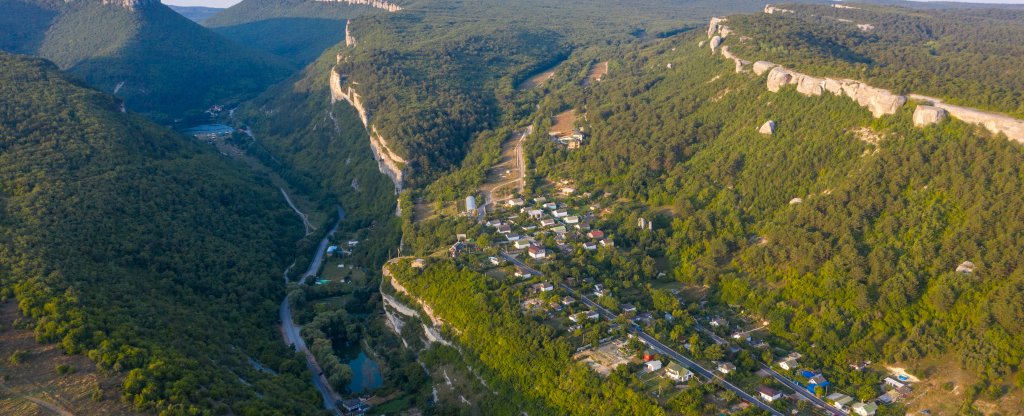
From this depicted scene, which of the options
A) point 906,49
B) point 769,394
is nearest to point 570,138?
point 769,394

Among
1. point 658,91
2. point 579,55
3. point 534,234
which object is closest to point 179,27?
point 579,55

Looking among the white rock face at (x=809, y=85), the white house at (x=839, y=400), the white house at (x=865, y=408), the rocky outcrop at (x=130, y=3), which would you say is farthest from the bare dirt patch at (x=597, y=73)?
the rocky outcrop at (x=130, y=3)

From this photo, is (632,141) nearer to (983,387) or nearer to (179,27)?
(983,387)

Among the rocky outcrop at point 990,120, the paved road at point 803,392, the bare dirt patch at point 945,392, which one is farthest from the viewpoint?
the rocky outcrop at point 990,120

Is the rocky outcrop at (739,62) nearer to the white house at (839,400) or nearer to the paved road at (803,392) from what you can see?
the paved road at (803,392)

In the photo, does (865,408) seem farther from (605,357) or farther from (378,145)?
(378,145)
